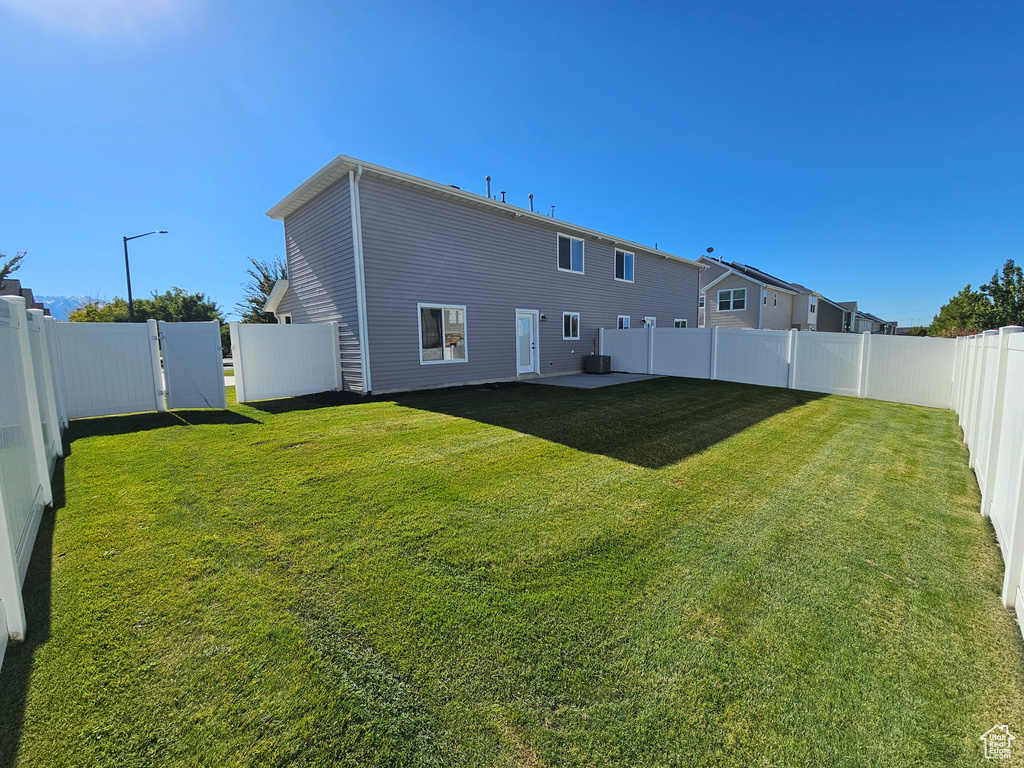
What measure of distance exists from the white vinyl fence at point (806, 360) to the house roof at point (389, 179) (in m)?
5.13

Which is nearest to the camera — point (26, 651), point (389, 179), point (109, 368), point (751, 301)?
point (26, 651)

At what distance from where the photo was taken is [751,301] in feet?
78.8

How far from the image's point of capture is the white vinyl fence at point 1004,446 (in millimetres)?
2061

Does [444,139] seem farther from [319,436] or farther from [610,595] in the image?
[610,595]

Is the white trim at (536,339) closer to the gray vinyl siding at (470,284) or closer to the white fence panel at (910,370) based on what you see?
the gray vinyl siding at (470,284)

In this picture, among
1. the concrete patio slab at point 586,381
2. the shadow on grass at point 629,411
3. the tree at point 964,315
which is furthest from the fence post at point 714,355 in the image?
the tree at point 964,315

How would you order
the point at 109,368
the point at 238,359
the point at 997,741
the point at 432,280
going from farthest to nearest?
the point at 432,280 → the point at 238,359 → the point at 109,368 → the point at 997,741

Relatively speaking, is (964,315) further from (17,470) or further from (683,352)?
(17,470)

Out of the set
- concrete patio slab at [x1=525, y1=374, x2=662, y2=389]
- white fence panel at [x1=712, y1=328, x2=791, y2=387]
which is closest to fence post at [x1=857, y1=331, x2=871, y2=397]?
white fence panel at [x1=712, y1=328, x2=791, y2=387]

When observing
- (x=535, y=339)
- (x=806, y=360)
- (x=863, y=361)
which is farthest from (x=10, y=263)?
(x=863, y=361)

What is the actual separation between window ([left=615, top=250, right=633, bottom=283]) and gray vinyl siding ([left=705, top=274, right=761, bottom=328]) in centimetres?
1010

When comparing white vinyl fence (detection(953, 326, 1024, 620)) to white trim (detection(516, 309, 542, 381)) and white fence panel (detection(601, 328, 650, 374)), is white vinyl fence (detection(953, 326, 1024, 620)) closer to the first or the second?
white fence panel (detection(601, 328, 650, 374))

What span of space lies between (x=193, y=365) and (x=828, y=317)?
4127cm

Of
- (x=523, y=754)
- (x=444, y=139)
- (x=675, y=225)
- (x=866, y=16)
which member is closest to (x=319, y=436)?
(x=523, y=754)
